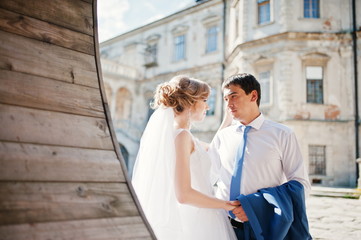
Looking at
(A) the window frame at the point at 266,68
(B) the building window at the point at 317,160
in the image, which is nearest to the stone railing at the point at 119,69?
(A) the window frame at the point at 266,68

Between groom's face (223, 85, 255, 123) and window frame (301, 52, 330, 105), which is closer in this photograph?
groom's face (223, 85, 255, 123)

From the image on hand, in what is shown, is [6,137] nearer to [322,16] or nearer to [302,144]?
[302,144]

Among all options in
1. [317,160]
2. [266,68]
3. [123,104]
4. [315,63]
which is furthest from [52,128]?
[123,104]

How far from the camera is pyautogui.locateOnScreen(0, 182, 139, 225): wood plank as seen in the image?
42.8 inches

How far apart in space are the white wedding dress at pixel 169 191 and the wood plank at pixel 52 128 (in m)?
0.69

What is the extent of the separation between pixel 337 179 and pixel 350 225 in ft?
30.3

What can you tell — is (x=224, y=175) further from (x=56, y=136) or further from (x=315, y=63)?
(x=315, y=63)

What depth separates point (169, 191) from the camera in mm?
2070

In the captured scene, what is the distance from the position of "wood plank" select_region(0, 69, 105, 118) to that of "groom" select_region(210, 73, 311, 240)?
1.19 meters

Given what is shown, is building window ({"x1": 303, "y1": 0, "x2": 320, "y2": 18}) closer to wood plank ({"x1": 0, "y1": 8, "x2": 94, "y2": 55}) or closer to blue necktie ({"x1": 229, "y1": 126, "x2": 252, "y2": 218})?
blue necktie ({"x1": 229, "y1": 126, "x2": 252, "y2": 218})

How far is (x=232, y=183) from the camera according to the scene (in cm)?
227

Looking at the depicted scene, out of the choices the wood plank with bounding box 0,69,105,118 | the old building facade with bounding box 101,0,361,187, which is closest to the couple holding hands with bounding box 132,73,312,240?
the wood plank with bounding box 0,69,105,118

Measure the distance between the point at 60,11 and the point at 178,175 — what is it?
46.2 inches

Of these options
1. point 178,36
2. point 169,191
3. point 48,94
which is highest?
point 178,36
